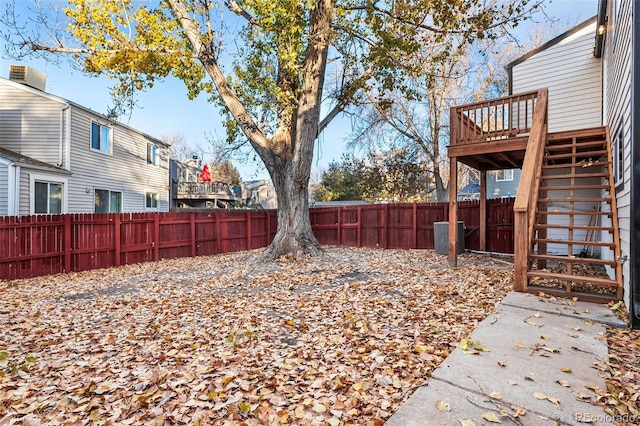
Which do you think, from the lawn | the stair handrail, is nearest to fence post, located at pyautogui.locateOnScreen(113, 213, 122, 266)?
the lawn

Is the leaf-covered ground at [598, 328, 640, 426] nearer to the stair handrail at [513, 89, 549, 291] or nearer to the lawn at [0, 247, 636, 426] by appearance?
the lawn at [0, 247, 636, 426]

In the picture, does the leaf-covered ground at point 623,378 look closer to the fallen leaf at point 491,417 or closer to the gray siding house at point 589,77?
the fallen leaf at point 491,417

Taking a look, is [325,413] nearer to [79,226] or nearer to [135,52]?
[79,226]

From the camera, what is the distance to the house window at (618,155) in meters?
4.14

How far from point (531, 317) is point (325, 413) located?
2.66 meters

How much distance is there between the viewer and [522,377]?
7.60ft

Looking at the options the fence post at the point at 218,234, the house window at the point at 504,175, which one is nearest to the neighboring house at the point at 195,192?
the fence post at the point at 218,234

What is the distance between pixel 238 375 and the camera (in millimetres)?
2547

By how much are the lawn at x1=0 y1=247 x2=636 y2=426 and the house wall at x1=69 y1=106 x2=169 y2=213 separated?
21.5 feet

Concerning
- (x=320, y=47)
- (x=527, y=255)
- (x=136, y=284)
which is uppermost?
(x=320, y=47)

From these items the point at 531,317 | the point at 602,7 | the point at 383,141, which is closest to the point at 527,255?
the point at 531,317

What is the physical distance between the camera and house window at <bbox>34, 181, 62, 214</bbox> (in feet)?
32.7

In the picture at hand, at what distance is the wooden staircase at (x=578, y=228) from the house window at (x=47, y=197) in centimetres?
1292

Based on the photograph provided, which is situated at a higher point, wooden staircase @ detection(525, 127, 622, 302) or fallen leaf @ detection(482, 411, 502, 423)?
wooden staircase @ detection(525, 127, 622, 302)
